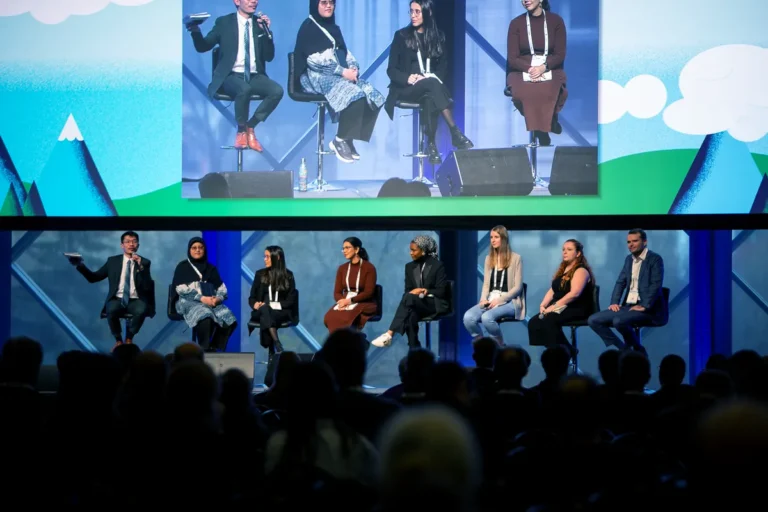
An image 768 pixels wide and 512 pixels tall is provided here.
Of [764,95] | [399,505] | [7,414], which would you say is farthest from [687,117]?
[399,505]

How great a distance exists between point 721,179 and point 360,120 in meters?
2.57

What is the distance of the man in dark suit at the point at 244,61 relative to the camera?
6949mm

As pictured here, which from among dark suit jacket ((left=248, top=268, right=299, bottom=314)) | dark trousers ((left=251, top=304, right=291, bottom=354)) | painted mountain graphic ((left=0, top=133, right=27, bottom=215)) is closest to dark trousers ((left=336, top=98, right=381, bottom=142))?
dark suit jacket ((left=248, top=268, right=299, bottom=314))

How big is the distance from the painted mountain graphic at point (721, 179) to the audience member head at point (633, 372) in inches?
129

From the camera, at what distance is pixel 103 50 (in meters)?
6.97

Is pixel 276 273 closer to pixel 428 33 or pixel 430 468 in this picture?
pixel 428 33

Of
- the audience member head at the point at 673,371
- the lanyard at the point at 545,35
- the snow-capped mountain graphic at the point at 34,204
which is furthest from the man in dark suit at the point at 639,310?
the snow-capped mountain graphic at the point at 34,204

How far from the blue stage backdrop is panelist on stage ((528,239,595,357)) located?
170cm

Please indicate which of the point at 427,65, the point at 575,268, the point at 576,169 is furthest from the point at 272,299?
the point at 576,169

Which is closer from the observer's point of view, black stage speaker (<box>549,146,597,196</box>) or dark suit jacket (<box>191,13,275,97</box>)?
black stage speaker (<box>549,146,597,196</box>)

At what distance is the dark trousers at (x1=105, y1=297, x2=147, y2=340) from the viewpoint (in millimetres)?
6773

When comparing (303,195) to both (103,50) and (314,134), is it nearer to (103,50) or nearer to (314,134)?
(314,134)

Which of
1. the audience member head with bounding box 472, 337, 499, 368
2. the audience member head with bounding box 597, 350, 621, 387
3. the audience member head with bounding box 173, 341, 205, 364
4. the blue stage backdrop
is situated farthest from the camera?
the blue stage backdrop

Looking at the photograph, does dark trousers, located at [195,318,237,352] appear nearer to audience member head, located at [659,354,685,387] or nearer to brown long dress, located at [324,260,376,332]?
brown long dress, located at [324,260,376,332]
